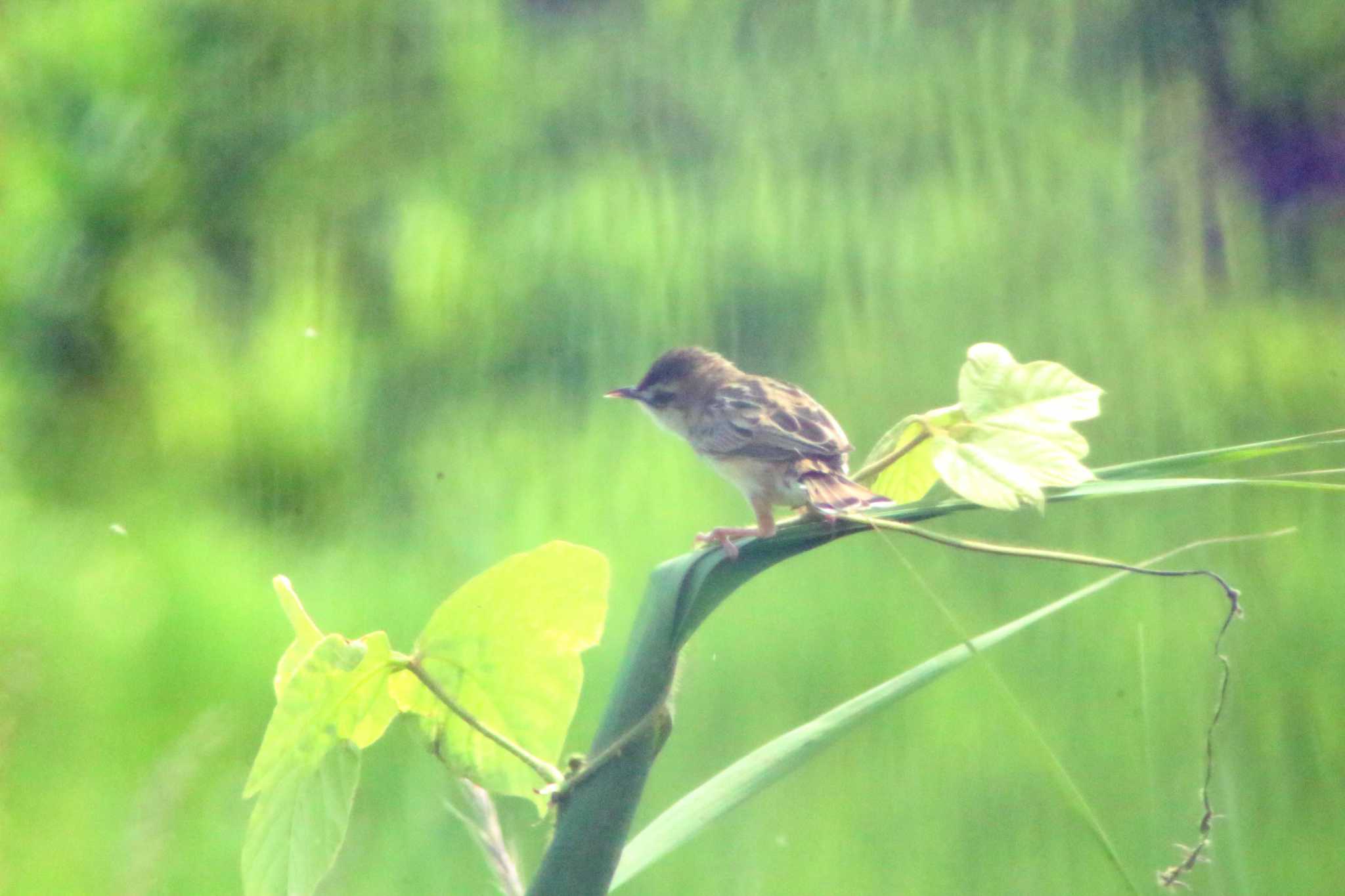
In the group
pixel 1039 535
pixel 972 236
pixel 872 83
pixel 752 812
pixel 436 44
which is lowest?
pixel 752 812

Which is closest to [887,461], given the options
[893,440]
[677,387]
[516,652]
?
[893,440]

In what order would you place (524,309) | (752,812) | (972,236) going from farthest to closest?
(524,309) < (972,236) < (752,812)

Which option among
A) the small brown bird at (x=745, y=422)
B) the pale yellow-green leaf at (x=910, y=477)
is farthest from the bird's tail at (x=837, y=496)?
the small brown bird at (x=745, y=422)

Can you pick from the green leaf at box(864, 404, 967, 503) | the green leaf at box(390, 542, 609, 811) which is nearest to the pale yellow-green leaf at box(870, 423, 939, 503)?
the green leaf at box(864, 404, 967, 503)

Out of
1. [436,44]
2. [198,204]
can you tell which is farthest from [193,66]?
[436,44]

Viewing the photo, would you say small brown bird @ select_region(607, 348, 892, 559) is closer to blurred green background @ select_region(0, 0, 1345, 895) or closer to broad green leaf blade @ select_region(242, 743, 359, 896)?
blurred green background @ select_region(0, 0, 1345, 895)

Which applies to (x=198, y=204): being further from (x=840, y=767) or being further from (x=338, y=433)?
(x=840, y=767)

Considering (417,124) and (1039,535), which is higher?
(417,124)
